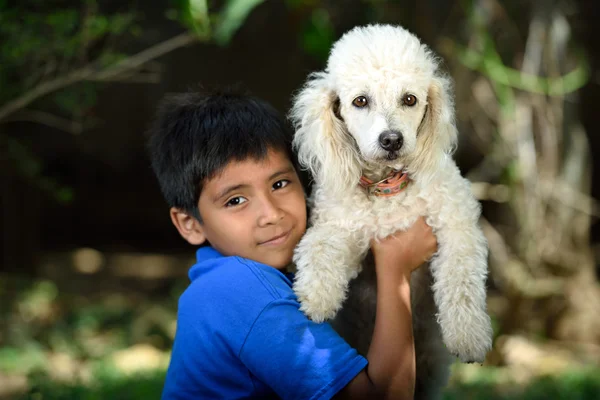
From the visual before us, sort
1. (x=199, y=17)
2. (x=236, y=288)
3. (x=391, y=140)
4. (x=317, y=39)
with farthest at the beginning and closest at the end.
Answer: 1. (x=317, y=39)
2. (x=199, y=17)
3. (x=391, y=140)
4. (x=236, y=288)

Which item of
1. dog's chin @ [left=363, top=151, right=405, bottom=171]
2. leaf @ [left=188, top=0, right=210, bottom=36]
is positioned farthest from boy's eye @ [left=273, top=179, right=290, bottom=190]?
leaf @ [left=188, top=0, right=210, bottom=36]

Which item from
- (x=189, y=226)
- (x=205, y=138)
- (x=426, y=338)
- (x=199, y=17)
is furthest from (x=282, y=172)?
(x=199, y=17)

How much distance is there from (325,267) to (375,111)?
493mm

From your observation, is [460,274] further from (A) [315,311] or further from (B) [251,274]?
(B) [251,274]

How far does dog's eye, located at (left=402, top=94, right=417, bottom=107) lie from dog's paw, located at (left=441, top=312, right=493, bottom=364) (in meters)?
0.66

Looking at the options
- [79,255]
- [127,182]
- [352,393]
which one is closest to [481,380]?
[352,393]

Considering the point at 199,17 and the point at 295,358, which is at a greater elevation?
the point at 199,17

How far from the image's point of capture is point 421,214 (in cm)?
202

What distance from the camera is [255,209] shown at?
195 centimetres

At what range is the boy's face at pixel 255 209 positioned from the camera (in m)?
1.94

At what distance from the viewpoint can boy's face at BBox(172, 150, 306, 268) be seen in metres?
1.94

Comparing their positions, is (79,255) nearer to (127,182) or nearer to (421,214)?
(127,182)

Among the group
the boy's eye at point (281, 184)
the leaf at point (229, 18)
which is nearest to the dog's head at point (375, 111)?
the boy's eye at point (281, 184)

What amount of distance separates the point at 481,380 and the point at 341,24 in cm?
298
